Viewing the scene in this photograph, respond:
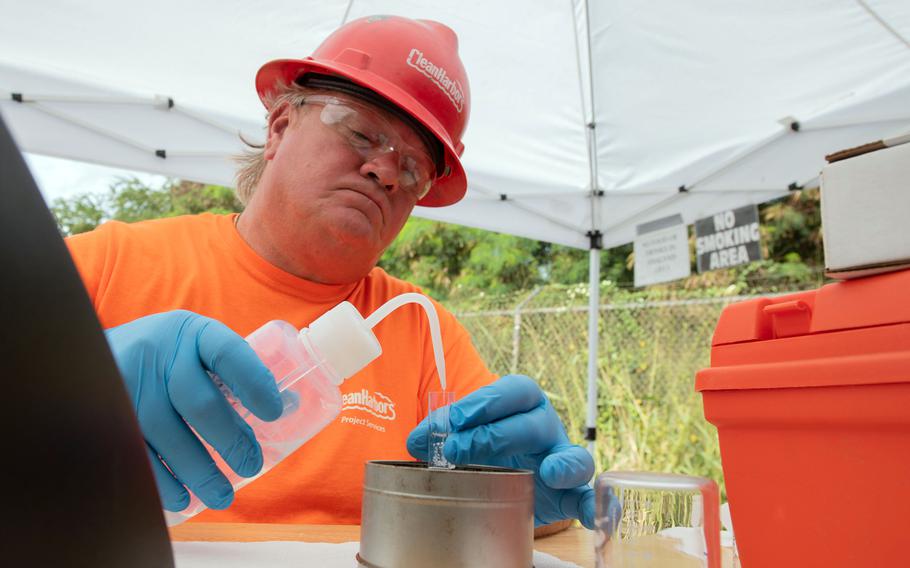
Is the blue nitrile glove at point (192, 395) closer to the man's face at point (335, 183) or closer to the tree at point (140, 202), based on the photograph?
the man's face at point (335, 183)

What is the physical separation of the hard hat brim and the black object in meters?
1.02

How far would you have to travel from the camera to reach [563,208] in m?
2.98

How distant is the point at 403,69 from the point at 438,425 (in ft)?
2.62

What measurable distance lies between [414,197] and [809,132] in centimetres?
179

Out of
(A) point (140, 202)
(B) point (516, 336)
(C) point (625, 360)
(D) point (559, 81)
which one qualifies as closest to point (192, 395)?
(D) point (559, 81)

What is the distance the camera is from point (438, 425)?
2.18 feet

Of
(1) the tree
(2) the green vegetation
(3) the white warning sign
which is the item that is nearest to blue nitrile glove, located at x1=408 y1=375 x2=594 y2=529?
(3) the white warning sign

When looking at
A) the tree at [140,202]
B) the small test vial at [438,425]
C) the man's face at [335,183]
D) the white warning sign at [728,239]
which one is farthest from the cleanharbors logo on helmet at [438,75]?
the tree at [140,202]

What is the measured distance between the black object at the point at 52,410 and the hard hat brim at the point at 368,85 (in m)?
1.02

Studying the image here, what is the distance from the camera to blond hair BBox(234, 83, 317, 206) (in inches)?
51.3

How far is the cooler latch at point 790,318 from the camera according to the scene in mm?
504

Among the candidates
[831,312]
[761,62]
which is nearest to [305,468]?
[831,312]

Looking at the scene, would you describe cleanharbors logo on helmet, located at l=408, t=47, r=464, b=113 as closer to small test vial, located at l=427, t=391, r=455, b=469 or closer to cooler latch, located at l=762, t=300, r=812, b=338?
small test vial, located at l=427, t=391, r=455, b=469

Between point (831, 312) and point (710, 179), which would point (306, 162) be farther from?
point (710, 179)
